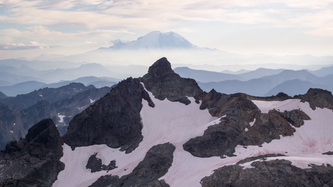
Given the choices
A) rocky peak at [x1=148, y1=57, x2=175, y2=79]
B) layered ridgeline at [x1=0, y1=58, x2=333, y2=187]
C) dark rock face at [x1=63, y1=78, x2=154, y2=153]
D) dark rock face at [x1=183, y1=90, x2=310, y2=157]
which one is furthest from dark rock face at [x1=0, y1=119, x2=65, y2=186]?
rocky peak at [x1=148, y1=57, x2=175, y2=79]

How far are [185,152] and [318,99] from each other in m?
64.4

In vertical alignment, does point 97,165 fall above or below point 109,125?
below

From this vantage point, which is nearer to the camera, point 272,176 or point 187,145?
point 272,176

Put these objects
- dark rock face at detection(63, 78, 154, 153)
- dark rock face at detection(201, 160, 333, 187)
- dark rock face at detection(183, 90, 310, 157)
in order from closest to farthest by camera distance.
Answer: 1. dark rock face at detection(201, 160, 333, 187)
2. dark rock face at detection(183, 90, 310, 157)
3. dark rock face at detection(63, 78, 154, 153)

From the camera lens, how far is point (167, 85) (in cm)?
16825

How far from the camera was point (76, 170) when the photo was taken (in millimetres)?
118250

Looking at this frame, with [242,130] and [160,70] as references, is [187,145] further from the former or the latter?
[160,70]

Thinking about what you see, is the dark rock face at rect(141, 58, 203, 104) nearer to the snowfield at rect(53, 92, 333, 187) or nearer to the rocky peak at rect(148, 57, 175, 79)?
the rocky peak at rect(148, 57, 175, 79)

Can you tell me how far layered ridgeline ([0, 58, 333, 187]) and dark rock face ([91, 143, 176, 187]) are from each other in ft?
1.11

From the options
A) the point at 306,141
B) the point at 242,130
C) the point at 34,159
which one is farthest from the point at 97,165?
the point at 306,141

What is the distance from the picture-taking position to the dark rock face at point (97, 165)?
381 ft

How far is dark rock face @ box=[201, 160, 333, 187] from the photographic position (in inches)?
3019

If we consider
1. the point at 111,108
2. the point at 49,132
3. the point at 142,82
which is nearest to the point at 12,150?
the point at 49,132

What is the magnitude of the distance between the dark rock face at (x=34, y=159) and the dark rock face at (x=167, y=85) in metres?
59.7
